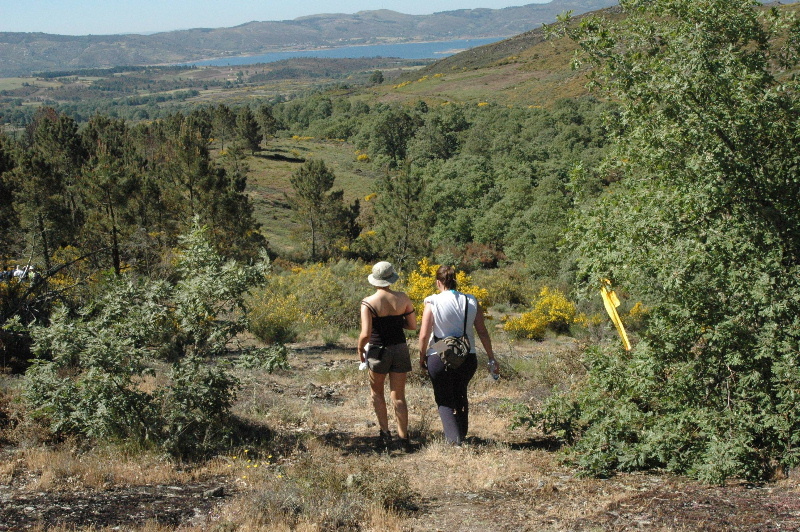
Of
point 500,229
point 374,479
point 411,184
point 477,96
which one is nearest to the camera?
point 374,479

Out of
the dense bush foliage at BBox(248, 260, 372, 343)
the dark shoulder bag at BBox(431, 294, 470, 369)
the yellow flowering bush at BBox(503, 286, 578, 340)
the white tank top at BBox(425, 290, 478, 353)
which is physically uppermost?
the white tank top at BBox(425, 290, 478, 353)

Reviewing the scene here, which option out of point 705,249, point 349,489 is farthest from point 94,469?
point 705,249

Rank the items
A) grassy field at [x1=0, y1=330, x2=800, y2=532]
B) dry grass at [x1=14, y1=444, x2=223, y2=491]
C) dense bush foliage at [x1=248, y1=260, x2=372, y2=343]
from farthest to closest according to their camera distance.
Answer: dense bush foliage at [x1=248, y1=260, x2=372, y2=343] → dry grass at [x1=14, y1=444, x2=223, y2=491] → grassy field at [x1=0, y1=330, x2=800, y2=532]

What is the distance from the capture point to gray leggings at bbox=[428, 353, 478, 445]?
17.9 feet

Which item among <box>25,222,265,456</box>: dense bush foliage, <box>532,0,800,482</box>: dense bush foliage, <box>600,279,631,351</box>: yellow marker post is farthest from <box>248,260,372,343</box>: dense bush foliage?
<box>532,0,800,482</box>: dense bush foliage

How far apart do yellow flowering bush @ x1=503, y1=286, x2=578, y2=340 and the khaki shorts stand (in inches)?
497

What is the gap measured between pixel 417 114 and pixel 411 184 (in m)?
57.8

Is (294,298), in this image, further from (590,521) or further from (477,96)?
(477,96)

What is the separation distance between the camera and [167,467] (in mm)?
5129

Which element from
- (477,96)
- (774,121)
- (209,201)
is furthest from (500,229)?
(477,96)

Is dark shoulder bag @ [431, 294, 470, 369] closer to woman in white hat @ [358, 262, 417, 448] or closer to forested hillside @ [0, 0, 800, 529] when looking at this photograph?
woman in white hat @ [358, 262, 417, 448]

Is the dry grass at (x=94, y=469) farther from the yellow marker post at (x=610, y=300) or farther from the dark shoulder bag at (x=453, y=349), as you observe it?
the yellow marker post at (x=610, y=300)

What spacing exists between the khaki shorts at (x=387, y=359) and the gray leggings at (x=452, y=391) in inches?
9.7

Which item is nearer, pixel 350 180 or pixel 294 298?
pixel 294 298
